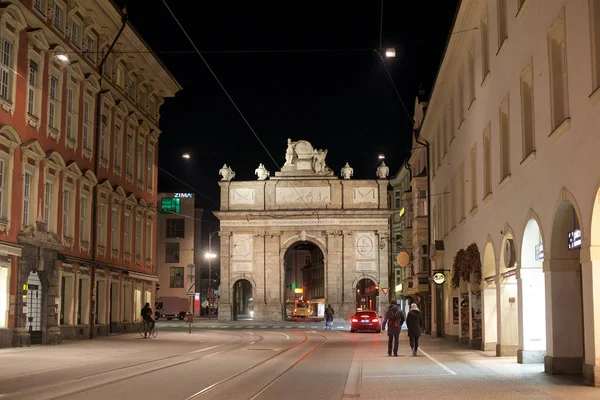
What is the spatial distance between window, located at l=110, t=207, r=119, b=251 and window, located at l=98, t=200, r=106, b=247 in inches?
37.3

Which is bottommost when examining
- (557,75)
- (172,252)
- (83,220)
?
(83,220)

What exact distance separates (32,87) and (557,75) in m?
19.7

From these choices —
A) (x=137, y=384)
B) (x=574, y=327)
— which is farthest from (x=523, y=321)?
(x=137, y=384)

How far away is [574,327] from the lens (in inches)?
686

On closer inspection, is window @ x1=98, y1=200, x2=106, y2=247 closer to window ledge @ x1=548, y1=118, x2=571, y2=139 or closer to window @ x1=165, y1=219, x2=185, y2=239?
window ledge @ x1=548, y1=118, x2=571, y2=139

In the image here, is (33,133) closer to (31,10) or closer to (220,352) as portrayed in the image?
(31,10)

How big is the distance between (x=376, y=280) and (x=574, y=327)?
69901 millimetres

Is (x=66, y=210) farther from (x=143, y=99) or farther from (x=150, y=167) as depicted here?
(x=150, y=167)

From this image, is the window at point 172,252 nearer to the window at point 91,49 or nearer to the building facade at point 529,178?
the window at point 91,49

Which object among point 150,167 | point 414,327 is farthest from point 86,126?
point 414,327

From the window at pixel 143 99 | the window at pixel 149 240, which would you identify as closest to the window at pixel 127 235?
the window at pixel 149 240

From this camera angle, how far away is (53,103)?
32.3 m

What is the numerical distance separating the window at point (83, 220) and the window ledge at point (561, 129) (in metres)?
23.8

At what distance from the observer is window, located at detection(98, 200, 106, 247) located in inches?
1544
